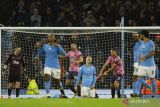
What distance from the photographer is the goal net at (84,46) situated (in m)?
17.3

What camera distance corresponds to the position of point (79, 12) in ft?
73.0

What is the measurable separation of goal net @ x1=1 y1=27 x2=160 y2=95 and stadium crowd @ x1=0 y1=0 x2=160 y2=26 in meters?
2.97

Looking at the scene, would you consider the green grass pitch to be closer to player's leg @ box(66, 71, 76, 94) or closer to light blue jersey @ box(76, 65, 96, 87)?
light blue jersey @ box(76, 65, 96, 87)

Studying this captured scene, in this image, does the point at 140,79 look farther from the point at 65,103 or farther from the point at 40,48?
the point at 40,48

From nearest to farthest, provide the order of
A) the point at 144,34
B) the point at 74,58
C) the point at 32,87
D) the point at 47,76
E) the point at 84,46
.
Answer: the point at 144,34
the point at 47,76
the point at 74,58
the point at 32,87
the point at 84,46

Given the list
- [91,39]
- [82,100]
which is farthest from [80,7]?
[82,100]

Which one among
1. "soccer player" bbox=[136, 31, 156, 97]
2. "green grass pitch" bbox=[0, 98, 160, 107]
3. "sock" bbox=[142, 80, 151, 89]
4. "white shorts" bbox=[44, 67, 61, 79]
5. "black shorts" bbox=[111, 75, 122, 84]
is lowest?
"green grass pitch" bbox=[0, 98, 160, 107]

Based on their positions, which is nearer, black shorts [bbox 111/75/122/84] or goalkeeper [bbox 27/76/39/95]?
black shorts [bbox 111/75/122/84]

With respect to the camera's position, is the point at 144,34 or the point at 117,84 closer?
the point at 144,34

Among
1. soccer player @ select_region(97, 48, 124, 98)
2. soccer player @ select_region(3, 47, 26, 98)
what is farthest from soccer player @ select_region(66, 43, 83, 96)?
soccer player @ select_region(3, 47, 26, 98)

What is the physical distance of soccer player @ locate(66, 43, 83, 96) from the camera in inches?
671

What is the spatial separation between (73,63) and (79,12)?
5.45 m

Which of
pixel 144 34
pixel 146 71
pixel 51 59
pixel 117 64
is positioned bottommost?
pixel 146 71

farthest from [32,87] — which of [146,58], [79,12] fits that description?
[79,12]
